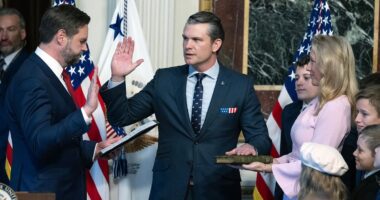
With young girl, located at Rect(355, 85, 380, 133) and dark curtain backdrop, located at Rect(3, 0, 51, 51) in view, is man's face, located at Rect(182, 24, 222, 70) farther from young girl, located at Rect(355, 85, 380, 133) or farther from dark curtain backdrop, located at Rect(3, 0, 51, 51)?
dark curtain backdrop, located at Rect(3, 0, 51, 51)

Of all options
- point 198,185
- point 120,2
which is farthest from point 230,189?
point 120,2

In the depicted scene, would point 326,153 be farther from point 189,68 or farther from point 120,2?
point 120,2

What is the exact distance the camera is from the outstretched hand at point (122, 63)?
5.32m

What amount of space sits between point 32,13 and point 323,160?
14.3ft

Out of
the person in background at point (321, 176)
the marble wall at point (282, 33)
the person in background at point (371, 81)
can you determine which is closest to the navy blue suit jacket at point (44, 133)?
the person in background at point (321, 176)

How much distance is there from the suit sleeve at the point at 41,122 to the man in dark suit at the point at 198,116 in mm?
581

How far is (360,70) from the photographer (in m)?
7.30

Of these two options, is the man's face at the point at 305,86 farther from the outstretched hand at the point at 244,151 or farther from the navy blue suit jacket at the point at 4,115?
the navy blue suit jacket at the point at 4,115

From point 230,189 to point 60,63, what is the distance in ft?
4.00

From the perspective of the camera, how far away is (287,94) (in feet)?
22.0

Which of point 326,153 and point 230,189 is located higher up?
point 326,153

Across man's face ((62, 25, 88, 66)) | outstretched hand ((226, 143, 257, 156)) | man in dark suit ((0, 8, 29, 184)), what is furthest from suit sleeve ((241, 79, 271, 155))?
man in dark suit ((0, 8, 29, 184))

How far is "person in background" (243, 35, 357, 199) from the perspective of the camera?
5.14 m

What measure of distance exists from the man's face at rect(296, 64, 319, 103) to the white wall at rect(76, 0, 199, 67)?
1301 millimetres
